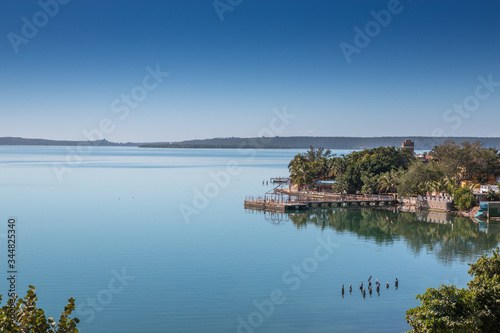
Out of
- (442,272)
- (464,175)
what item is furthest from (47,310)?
(464,175)

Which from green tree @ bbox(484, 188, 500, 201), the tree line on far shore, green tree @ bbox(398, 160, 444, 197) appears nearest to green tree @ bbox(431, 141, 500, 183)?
the tree line on far shore

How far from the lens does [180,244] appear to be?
158 ft

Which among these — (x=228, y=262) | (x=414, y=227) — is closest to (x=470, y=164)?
(x=414, y=227)

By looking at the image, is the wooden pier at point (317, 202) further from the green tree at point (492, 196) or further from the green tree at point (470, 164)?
the green tree at point (492, 196)

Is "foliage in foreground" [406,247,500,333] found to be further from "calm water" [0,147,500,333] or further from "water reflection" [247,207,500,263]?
"water reflection" [247,207,500,263]

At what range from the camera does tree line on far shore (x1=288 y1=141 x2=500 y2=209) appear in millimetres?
72000

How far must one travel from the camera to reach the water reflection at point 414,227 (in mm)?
48812

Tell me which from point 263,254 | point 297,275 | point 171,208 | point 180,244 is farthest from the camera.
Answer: point 171,208

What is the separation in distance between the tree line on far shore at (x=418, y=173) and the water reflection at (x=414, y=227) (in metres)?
4.07

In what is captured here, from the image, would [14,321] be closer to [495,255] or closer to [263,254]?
[495,255]

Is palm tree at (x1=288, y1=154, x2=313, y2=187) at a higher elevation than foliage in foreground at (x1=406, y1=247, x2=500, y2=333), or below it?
higher

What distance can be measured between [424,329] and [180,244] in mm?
32456

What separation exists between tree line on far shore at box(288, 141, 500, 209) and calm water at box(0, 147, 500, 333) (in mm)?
5620

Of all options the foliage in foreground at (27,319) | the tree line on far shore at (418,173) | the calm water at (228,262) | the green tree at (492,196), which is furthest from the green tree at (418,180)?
the foliage in foreground at (27,319)
